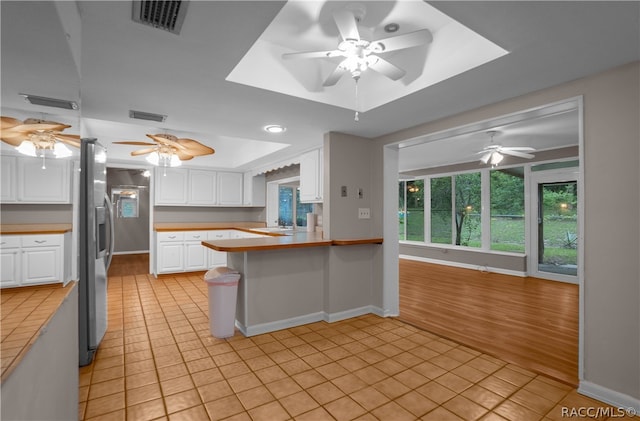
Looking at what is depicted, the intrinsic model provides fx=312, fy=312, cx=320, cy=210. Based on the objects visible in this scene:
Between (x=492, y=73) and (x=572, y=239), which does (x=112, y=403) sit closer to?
(x=492, y=73)

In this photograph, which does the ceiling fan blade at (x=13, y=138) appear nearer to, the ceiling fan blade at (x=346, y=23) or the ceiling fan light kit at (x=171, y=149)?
the ceiling fan blade at (x=346, y=23)

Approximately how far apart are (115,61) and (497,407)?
3211 mm

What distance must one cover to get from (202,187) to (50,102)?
575 centimetres

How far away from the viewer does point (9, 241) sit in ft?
2.34

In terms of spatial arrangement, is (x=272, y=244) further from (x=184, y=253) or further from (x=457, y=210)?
(x=457, y=210)

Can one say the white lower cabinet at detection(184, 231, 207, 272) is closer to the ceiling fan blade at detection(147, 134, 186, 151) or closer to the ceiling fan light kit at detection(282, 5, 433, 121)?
the ceiling fan blade at detection(147, 134, 186, 151)

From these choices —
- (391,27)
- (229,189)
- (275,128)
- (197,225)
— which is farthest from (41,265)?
(229,189)

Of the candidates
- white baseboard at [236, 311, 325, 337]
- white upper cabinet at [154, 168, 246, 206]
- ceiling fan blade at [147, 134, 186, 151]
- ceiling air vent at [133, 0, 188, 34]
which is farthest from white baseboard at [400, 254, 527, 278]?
ceiling air vent at [133, 0, 188, 34]

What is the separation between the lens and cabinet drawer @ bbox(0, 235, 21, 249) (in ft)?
2.25

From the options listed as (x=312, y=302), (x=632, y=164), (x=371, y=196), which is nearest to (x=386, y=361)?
(x=312, y=302)

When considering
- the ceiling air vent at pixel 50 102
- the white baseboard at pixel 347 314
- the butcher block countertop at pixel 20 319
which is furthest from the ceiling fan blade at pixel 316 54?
the white baseboard at pixel 347 314

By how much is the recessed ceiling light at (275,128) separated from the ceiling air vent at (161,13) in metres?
1.76

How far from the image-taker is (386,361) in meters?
2.56

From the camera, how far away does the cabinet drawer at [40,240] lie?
0.71m
